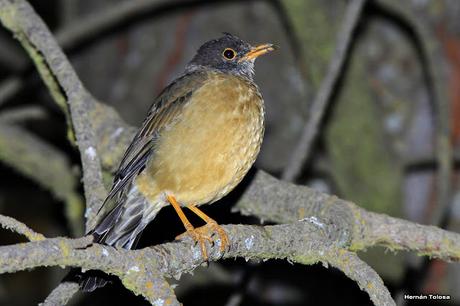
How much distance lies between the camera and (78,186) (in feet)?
20.9

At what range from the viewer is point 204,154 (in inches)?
178

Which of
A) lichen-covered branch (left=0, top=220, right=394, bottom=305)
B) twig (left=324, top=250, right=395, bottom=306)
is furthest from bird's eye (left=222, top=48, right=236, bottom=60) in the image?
twig (left=324, top=250, right=395, bottom=306)

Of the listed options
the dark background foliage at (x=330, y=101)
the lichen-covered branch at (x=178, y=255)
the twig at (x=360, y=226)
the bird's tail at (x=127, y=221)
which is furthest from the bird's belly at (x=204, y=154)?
the dark background foliage at (x=330, y=101)

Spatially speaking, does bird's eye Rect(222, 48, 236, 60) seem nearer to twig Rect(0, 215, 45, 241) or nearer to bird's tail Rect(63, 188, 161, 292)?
bird's tail Rect(63, 188, 161, 292)

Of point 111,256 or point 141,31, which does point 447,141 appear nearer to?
point 141,31

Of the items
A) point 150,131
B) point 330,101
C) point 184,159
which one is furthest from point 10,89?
point 184,159

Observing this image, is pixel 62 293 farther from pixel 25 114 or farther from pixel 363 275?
pixel 25 114

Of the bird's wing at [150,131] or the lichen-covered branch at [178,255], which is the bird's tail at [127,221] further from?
the lichen-covered branch at [178,255]

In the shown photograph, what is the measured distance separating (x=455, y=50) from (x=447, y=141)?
1.00 m

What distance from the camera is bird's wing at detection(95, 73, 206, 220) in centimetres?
453

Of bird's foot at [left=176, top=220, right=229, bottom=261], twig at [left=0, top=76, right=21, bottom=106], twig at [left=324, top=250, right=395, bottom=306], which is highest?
twig at [left=0, top=76, right=21, bottom=106]

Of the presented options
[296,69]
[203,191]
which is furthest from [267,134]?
[203,191]

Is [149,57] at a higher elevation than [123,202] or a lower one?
higher

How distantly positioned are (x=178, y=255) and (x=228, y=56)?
7.96 feet
